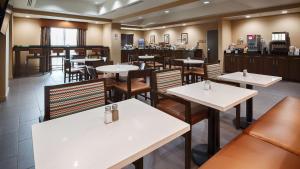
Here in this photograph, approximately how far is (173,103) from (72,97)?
1300 mm

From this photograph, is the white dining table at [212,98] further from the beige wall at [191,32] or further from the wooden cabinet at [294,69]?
the beige wall at [191,32]

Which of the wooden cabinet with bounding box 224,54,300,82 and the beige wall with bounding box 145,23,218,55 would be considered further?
the beige wall with bounding box 145,23,218,55

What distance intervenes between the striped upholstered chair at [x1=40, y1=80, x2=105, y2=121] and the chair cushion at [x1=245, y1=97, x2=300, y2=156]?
1.57m

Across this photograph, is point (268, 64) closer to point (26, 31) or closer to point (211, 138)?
point (211, 138)

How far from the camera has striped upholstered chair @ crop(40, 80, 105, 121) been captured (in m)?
1.78

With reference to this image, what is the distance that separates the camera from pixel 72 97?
6.26 ft

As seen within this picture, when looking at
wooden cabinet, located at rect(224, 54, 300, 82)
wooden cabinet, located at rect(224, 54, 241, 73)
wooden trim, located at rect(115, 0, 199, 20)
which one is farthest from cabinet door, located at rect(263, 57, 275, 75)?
wooden trim, located at rect(115, 0, 199, 20)

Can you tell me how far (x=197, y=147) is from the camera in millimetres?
2480

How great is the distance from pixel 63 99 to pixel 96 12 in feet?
25.2

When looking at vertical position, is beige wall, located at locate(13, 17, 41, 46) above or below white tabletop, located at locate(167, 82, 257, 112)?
above

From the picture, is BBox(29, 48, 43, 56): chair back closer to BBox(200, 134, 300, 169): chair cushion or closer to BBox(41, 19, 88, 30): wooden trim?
BBox(41, 19, 88, 30): wooden trim

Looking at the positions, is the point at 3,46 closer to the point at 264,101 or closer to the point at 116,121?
the point at 116,121

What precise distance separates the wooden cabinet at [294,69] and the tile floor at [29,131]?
153cm

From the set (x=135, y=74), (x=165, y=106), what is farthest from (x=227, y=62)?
(x=165, y=106)
